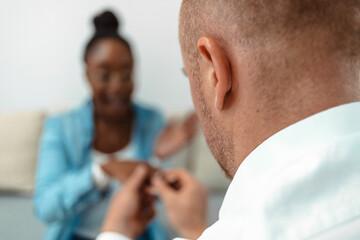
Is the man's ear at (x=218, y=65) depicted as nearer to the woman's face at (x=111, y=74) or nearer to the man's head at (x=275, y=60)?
the man's head at (x=275, y=60)

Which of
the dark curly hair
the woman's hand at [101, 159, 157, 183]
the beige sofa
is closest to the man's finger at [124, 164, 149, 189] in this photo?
the woman's hand at [101, 159, 157, 183]

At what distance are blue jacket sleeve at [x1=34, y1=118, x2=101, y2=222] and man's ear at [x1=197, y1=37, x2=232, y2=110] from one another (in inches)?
33.5

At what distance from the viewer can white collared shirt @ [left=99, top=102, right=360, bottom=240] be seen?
290 millimetres

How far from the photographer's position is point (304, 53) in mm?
339

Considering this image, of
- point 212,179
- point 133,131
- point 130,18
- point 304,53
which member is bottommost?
point 212,179

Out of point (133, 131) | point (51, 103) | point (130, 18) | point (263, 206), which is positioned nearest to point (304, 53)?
point (263, 206)

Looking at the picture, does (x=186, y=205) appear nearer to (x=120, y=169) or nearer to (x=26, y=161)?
(x=120, y=169)

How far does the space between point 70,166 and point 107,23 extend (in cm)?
51

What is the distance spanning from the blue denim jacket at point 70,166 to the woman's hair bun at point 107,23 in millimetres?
261

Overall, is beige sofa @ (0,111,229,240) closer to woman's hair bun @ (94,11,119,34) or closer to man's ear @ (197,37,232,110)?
woman's hair bun @ (94,11,119,34)

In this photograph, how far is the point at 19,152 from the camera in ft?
5.72

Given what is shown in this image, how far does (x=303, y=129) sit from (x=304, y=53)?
0.21 feet

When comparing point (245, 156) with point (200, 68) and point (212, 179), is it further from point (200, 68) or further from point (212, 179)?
point (212, 179)

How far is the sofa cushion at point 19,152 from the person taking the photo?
174cm
